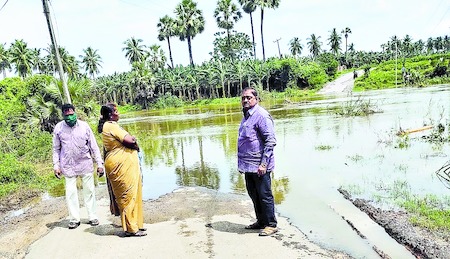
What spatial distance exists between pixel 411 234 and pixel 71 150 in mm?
4716

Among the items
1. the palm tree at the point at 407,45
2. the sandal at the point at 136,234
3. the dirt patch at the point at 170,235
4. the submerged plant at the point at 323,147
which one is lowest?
the submerged plant at the point at 323,147

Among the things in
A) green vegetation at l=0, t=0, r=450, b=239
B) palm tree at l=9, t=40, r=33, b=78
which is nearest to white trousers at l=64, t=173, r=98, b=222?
green vegetation at l=0, t=0, r=450, b=239

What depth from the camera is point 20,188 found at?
31.2 feet

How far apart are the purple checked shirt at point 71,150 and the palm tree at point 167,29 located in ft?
196

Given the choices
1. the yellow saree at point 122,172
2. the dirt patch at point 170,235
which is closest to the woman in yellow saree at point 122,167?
the yellow saree at point 122,172

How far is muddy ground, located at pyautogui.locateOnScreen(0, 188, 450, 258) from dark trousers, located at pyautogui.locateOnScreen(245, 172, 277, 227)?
28 cm

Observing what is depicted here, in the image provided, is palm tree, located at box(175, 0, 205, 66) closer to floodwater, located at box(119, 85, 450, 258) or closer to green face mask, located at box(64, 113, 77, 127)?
floodwater, located at box(119, 85, 450, 258)

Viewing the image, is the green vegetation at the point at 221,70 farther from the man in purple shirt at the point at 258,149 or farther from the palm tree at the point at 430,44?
the man in purple shirt at the point at 258,149

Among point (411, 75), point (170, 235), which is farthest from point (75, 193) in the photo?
point (411, 75)

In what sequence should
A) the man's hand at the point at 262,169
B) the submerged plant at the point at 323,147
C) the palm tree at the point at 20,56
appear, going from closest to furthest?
the man's hand at the point at 262,169
the submerged plant at the point at 323,147
the palm tree at the point at 20,56

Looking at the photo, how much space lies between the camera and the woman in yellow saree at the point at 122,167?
4.91 m

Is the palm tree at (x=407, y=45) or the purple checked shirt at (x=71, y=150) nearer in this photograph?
the purple checked shirt at (x=71, y=150)

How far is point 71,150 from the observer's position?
5.55 metres

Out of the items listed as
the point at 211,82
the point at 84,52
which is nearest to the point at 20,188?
the point at 211,82
